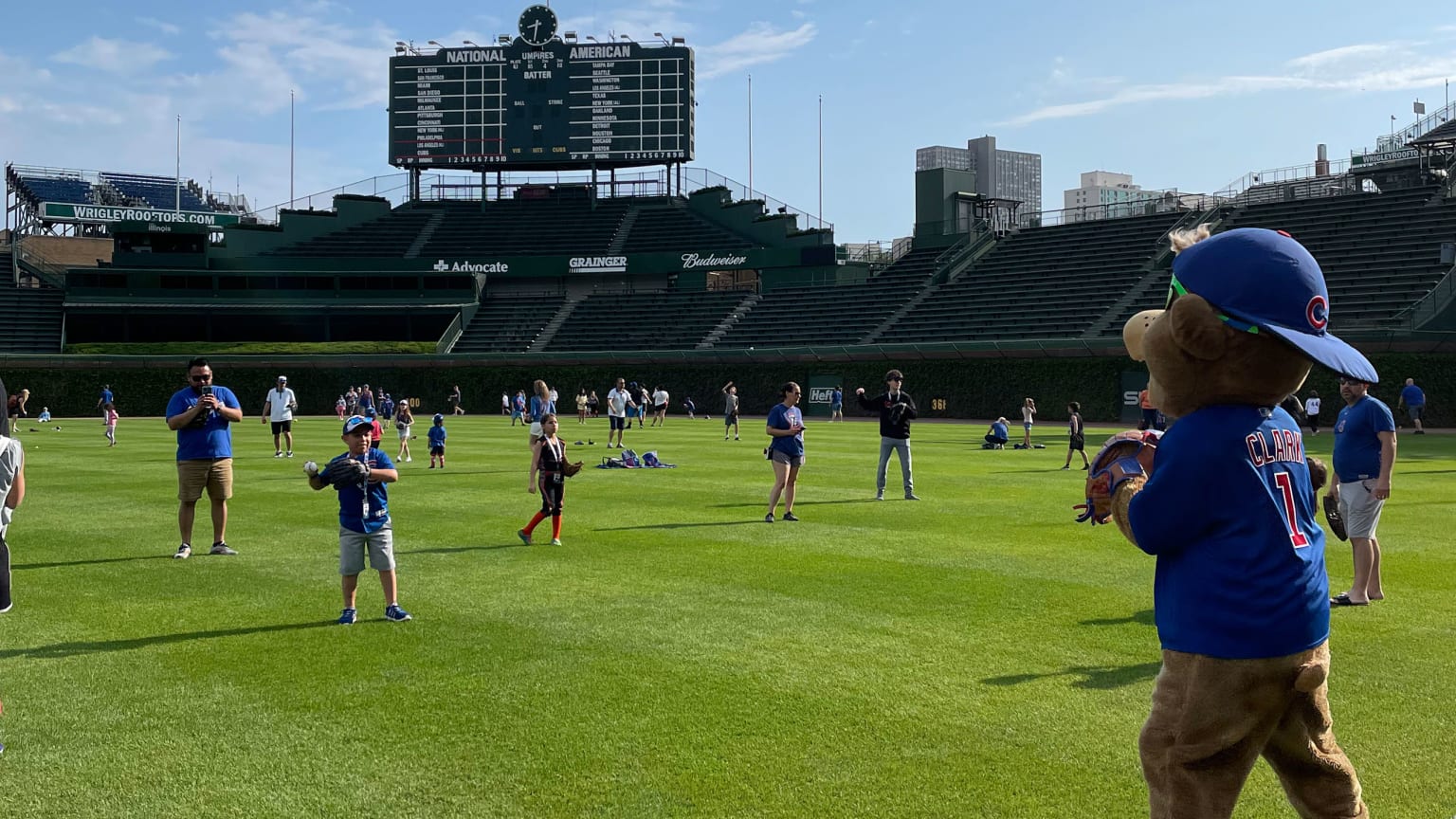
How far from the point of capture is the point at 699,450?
100 feet

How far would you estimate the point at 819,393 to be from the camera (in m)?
54.8

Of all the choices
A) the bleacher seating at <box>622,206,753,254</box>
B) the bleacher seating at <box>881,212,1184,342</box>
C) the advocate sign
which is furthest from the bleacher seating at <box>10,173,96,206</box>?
the bleacher seating at <box>881,212,1184,342</box>

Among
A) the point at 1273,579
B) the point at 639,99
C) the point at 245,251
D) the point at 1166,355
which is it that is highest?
the point at 639,99

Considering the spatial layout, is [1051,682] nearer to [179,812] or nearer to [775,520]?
[179,812]

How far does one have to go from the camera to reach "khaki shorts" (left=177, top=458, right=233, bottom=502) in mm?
12828

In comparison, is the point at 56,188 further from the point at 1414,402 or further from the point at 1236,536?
the point at 1236,536

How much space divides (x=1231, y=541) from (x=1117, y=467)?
Result: 1.56ft

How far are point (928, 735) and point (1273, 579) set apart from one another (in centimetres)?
315

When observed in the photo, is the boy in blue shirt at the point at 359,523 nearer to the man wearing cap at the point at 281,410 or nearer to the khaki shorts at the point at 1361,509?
the khaki shorts at the point at 1361,509

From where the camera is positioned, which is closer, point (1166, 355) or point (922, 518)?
point (1166, 355)

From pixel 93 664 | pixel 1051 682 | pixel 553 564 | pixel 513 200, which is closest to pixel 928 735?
pixel 1051 682

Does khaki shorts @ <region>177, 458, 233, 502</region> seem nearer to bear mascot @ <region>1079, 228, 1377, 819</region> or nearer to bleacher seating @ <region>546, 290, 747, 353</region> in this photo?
bear mascot @ <region>1079, 228, 1377, 819</region>

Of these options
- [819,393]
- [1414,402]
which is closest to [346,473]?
[1414,402]

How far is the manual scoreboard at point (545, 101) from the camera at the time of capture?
77.2 m
